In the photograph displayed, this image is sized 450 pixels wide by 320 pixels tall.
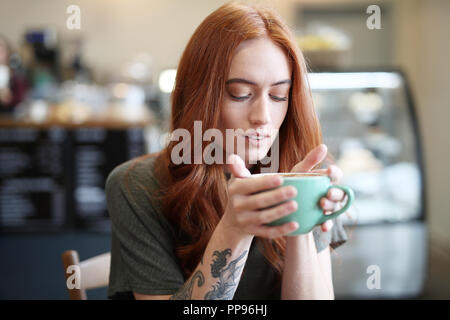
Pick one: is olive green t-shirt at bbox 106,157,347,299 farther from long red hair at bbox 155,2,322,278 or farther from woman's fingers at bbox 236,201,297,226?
woman's fingers at bbox 236,201,297,226

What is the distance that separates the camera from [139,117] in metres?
3.01

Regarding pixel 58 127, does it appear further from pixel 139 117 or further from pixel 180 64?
pixel 180 64

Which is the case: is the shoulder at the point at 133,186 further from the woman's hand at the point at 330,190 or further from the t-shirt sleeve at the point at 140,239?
the woman's hand at the point at 330,190

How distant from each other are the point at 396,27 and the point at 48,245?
3.52m

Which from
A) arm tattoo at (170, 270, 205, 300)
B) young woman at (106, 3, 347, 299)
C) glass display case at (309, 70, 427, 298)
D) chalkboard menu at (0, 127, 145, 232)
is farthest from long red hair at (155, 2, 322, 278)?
chalkboard menu at (0, 127, 145, 232)

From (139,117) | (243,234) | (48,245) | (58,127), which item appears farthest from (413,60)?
(243,234)

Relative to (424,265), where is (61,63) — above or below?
above

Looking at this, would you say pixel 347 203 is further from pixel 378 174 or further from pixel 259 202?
pixel 378 174

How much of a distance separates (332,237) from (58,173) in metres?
2.20

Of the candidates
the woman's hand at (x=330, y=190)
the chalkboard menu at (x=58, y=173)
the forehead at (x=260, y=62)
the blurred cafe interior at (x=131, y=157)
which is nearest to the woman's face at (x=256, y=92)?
the forehead at (x=260, y=62)

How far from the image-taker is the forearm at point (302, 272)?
804 millimetres

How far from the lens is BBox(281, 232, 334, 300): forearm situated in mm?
804

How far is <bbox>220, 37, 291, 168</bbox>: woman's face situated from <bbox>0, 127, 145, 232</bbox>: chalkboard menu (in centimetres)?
214
